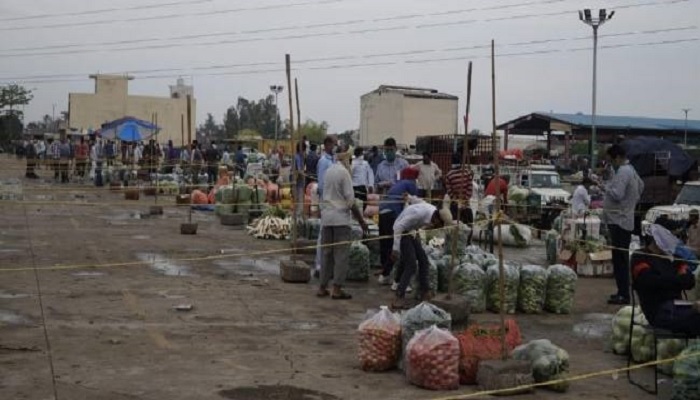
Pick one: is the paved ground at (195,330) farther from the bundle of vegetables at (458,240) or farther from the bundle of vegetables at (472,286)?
the bundle of vegetables at (458,240)

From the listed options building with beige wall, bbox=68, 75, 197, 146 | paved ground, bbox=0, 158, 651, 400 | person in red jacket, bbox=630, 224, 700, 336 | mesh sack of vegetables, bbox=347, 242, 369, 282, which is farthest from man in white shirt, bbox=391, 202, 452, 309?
building with beige wall, bbox=68, 75, 197, 146

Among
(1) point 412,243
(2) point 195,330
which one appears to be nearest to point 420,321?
(2) point 195,330

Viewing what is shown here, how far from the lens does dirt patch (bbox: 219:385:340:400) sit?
696 cm

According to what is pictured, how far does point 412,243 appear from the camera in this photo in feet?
36.5

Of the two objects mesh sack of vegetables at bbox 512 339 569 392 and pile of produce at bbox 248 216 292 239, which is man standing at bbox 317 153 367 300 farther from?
pile of produce at bbox 248 216 292 239

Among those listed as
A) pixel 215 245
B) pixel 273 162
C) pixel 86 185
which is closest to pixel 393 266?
pixel 215 245

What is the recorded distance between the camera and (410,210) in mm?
10852

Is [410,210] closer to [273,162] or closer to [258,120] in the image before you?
[273,162]

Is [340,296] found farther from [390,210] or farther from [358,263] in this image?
[390,210]

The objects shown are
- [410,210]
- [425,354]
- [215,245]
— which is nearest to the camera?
[425,354]

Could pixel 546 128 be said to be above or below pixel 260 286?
above

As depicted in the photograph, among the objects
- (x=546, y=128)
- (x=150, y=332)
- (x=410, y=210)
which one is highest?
(x=546, y=128)

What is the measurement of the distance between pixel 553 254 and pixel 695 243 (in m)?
3.60

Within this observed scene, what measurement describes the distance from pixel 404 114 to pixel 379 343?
47841 millimetres
